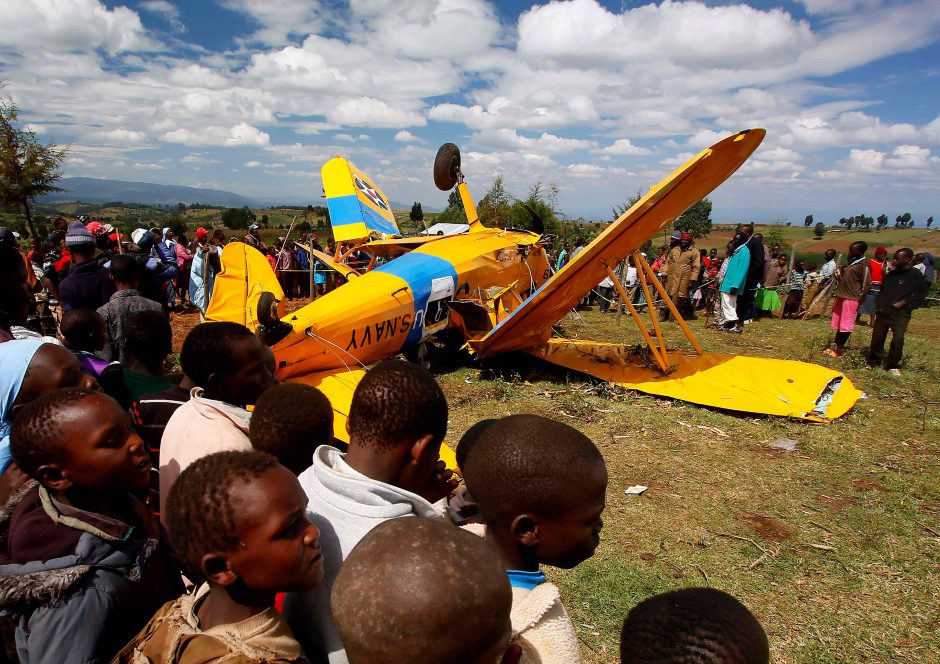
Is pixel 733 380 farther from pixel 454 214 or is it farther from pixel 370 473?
pixel 454 214

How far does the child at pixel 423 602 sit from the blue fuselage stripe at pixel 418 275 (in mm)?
5846

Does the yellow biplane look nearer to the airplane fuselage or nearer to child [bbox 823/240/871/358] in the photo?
the airplane fuselage

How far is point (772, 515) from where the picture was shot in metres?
4.19

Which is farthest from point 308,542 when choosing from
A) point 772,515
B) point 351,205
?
point 351,205

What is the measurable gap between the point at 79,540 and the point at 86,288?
4.79 metres

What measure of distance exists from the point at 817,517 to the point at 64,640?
16.0 feet

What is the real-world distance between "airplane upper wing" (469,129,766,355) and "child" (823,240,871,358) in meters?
4.65

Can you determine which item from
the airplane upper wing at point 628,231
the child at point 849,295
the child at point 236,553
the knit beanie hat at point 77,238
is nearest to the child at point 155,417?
the child at point 236,553

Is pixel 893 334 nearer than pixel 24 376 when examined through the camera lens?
No

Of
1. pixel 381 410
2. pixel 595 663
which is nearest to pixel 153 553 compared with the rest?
pixel 381 410

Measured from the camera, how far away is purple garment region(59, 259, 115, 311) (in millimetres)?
5211

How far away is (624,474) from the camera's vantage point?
4.86 metres

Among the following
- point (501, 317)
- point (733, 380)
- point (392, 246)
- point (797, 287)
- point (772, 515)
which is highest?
point (392, 246)

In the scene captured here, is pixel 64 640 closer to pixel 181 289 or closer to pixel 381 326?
pixel 381 326
